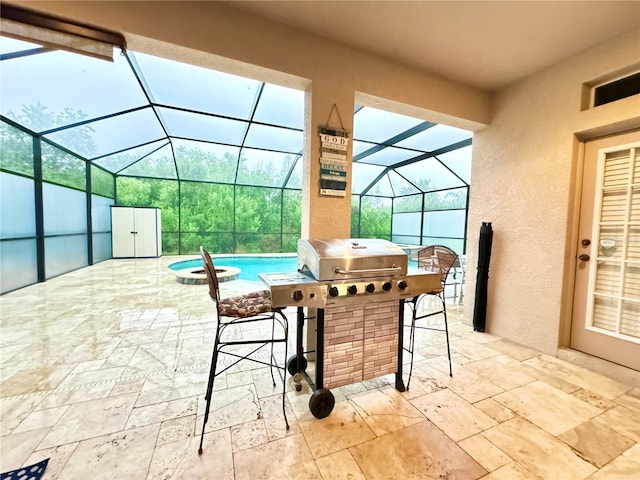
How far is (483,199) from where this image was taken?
3275mm

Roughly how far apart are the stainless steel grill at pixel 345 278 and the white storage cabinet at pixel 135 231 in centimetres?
863

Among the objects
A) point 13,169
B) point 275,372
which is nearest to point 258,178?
point 13,169

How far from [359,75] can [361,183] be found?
7.95m

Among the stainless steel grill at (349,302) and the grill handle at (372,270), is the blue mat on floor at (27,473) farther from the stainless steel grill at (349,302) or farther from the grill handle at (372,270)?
the grill handle at (372,270)

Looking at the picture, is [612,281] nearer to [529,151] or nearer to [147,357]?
[529,151]

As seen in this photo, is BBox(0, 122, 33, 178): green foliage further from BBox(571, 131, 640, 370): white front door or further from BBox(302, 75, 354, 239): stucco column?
BBox(571, 131, 640, 370): white front door

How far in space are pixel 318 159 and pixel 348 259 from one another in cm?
101

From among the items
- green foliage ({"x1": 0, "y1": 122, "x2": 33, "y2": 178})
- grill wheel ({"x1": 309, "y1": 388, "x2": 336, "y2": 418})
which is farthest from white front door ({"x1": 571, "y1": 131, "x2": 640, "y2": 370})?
green foliage ({"x1": 0, "y1": 122, "x2": 33, "y2": 178})

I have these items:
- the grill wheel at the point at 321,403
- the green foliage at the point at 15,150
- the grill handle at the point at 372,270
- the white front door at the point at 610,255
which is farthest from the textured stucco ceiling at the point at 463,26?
the green foliage at the point at 15,150

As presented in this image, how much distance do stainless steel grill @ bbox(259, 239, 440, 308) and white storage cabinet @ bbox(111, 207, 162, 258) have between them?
863 cm

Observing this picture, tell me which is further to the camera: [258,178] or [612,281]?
[258,178]

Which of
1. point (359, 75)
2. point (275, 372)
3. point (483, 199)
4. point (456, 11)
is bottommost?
point (275, 372)

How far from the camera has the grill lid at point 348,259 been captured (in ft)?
5.68

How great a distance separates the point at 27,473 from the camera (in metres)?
1.32
